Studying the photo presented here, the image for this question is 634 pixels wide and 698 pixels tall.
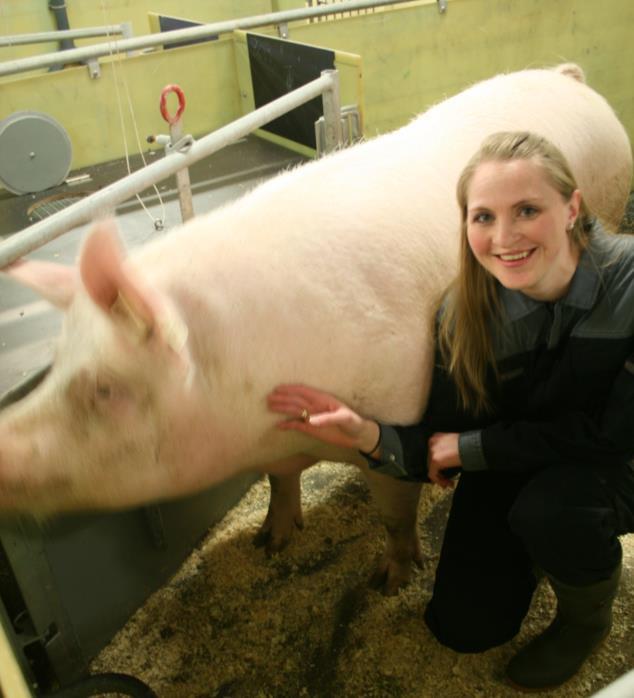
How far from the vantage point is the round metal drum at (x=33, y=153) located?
12.0 ft

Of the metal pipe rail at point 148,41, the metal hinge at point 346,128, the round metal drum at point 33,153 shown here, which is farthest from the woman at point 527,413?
the round metal drum at point 33,153

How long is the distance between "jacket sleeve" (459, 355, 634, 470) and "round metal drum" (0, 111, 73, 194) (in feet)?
9.24

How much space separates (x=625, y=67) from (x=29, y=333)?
4.64 m

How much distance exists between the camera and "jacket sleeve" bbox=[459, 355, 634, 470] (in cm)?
179

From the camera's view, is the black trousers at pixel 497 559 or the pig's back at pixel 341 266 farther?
the black trousers at pixel 497 559

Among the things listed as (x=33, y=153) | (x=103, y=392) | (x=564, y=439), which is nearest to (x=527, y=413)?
(x=564, y=439)

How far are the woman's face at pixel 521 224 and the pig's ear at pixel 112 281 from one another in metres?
0.79

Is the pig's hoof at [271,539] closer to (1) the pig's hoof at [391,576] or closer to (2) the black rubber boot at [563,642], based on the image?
(1) the pig's hoof at [391,576]

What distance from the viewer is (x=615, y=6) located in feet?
16.6

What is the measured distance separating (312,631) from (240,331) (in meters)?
1.20

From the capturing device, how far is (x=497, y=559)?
218 cm

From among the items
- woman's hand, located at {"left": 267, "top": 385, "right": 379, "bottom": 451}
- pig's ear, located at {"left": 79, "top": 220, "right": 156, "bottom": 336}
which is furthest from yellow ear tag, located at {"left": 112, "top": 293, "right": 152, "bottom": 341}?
woman's hand, located at {"left": 267, "top": 385, "right": 379, "bottom": 451}

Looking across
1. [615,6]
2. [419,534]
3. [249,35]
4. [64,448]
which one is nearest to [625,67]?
[615,6]

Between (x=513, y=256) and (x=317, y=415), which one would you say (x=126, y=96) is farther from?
(x=513, y=256)
